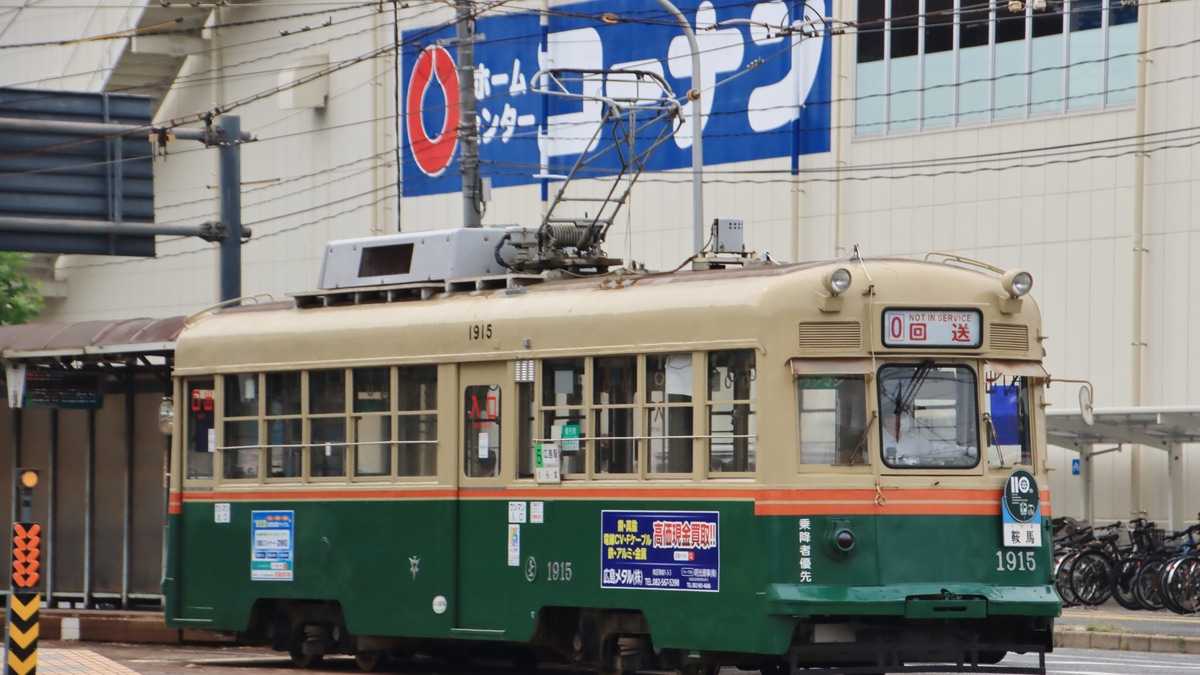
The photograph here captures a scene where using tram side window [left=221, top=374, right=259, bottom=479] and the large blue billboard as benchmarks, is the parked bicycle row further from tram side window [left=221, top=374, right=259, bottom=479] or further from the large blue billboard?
tram side window [left=221, top=374, right=259, bottom=479]

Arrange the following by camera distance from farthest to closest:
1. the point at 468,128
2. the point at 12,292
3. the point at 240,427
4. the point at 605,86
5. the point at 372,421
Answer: the point at 12,292 < the point at 605,86 < the point at 468,128 < the point at 240,427 < the point at 372,421

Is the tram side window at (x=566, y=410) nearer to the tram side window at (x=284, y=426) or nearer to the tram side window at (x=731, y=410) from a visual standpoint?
the tram side window at (x=731, y=410)

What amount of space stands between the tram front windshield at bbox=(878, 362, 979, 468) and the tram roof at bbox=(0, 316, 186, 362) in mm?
7672

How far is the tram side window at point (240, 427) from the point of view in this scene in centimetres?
1545

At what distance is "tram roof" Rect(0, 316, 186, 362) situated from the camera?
17.9 m

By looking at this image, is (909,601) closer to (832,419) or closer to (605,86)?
(832,419)

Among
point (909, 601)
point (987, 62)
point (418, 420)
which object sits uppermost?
point (987, 62)

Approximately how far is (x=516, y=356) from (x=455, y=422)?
0.71 meters

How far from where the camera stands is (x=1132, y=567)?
23469 mm

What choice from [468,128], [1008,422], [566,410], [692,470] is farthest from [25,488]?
[468,128]

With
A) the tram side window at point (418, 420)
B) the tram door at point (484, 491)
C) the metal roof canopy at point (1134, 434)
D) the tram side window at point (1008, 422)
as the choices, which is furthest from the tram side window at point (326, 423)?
the metal roof canopy at point (1134, 434)

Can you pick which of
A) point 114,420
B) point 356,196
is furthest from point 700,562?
point 356,196

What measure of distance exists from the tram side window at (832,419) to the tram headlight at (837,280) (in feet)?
1.74

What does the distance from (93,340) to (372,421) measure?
533 cm
